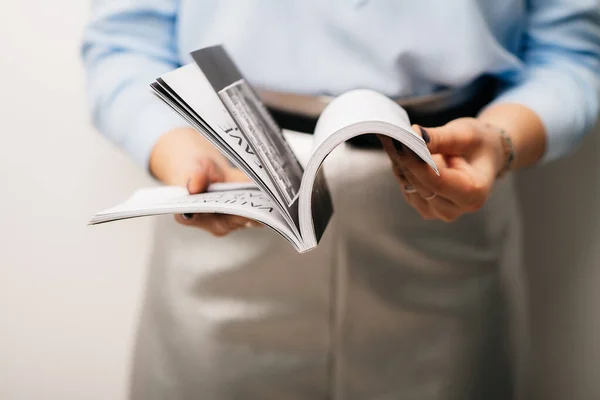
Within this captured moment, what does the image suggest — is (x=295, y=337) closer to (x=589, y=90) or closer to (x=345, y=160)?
(x=345, y=160)

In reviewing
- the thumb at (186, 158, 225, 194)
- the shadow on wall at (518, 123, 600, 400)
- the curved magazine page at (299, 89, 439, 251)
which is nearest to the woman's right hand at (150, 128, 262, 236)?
the thumb at (186, 158, 225, 194)

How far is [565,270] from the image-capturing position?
3.21ft

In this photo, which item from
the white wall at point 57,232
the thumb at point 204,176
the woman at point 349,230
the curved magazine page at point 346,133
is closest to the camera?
the curved magazine page at point 346,133

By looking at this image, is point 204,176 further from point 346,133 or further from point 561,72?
point 561,72

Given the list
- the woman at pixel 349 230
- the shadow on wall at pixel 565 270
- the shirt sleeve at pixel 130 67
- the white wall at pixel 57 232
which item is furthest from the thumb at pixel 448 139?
the white wall at pixel 57 232

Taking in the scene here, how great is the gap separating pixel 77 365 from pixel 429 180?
878mm

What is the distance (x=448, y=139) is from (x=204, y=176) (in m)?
0.23

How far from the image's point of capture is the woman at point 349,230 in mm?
610

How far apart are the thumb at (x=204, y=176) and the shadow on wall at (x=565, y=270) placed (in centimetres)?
65

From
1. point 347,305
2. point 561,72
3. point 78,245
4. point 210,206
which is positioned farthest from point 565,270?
point 78,245

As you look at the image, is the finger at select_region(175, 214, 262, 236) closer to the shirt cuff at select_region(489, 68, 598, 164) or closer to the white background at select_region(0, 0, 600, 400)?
the shirt cuff at select_region(489, 68, 598, 164)

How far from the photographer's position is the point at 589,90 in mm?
678

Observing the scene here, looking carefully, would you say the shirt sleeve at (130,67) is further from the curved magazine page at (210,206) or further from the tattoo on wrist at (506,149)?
the tattoo on wrist at (506,149)

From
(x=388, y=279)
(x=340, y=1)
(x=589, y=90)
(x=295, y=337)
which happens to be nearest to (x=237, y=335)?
(x=295, y=337)
